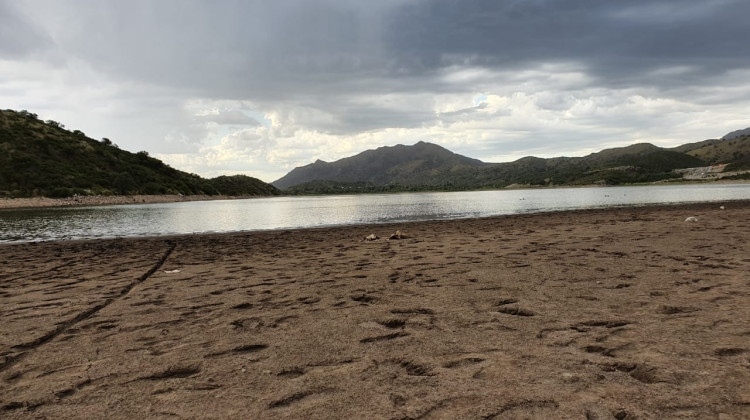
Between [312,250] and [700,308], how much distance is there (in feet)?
42.4

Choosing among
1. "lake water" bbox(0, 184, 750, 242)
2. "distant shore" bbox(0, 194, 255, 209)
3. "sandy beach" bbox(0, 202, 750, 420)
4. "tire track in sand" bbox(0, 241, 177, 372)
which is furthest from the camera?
"distant shore" bbox(0, 194, 255, 209)

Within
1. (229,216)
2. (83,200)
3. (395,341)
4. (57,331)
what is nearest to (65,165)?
(83,200)

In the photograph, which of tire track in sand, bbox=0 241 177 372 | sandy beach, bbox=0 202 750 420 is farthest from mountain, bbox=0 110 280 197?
sandy beach, bbox=0 202 750 420

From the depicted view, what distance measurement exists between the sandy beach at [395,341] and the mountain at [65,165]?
88.8m

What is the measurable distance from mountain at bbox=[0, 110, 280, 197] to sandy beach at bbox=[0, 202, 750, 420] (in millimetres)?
88765

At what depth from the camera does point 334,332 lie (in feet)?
19.4

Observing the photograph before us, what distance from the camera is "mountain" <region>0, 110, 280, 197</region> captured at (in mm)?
78938

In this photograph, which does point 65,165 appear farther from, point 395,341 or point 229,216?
point 395,341

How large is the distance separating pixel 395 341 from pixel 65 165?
11296cm

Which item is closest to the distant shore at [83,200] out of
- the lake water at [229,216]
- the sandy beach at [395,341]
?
the lake water at [229,216]

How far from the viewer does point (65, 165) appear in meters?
92.3

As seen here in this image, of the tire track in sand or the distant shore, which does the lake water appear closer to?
the distant shore

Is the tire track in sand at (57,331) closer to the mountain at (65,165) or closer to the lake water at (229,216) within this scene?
the lake water at (229,216)

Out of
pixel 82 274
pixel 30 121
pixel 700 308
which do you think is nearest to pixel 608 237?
pixel 700 308
